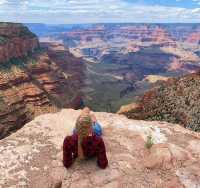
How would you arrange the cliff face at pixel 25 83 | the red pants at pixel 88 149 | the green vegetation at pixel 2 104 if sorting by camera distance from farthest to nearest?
1. the cliff face at pixel 25 83
2. the green vegetation at pixel 2 104
3. the red pants at pixel 88 149

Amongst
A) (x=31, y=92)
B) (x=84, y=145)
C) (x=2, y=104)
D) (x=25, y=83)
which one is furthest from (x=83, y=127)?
(x=25, y=83)

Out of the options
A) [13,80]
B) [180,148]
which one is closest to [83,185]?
[180,148]

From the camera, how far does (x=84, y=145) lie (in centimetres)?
1055

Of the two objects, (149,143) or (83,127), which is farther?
(149,143)

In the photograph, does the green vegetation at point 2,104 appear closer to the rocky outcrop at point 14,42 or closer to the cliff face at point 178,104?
the rocky outcrop at point 14,42

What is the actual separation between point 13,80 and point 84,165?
235 ft

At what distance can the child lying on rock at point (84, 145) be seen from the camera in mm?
10266

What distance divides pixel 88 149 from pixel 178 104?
2243 cm

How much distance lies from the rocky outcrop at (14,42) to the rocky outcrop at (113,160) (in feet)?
260

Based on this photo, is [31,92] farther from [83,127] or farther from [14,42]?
[83,127]

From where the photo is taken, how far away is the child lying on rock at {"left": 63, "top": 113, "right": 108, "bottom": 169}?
1027 centimetres

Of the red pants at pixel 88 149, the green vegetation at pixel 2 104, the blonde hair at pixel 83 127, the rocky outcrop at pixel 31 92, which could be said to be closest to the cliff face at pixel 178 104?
the red pants at pixel 88 149

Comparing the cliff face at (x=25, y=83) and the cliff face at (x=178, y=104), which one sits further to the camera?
the cliff face at (x=25, y=83)

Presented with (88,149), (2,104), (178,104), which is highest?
(88,149)
